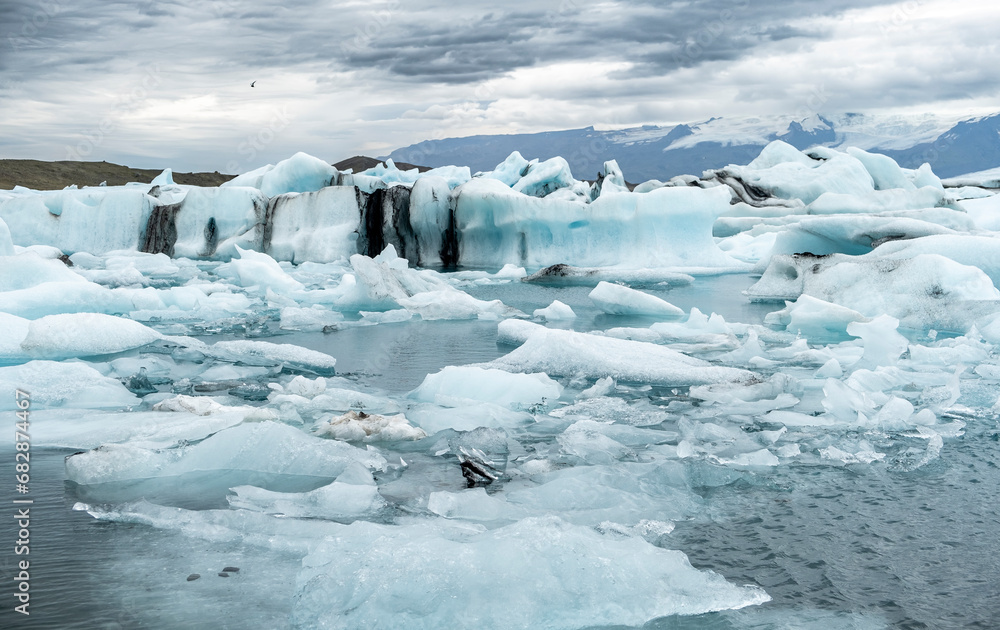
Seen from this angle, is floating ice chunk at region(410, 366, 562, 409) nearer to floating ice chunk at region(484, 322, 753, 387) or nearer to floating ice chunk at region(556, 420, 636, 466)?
floating ice chunk at region(484, 322, 753, 387)

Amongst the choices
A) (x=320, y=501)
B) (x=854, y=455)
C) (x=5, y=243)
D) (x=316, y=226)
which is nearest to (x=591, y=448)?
(x=854, y=455)

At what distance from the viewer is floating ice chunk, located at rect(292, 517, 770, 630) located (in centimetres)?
241

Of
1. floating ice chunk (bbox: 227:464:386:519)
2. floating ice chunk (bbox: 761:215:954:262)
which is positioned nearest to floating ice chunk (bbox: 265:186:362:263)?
floating ice chunk (bbox: 761:215:954:262)

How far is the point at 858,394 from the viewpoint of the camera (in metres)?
4.86

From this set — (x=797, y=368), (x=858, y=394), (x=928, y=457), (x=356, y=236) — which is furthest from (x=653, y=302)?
(x=356, y=236)

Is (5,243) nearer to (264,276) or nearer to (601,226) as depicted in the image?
(264,276)

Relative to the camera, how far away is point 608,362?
606 cm

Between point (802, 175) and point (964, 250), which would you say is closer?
point (964, 250)

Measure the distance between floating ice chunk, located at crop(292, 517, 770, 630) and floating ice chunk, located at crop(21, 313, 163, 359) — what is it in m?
4.94

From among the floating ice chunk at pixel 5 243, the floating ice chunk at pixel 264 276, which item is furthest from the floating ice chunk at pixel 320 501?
the floating ice chunk at pixel 5 243

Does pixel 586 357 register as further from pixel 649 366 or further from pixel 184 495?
pixel 184 495

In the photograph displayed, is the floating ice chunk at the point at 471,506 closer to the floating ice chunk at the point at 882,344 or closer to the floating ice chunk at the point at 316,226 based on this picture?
the floating ice chunk at the point at 882,344

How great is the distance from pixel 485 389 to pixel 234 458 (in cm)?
190

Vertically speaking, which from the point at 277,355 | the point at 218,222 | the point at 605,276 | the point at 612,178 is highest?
the point at 612,178
